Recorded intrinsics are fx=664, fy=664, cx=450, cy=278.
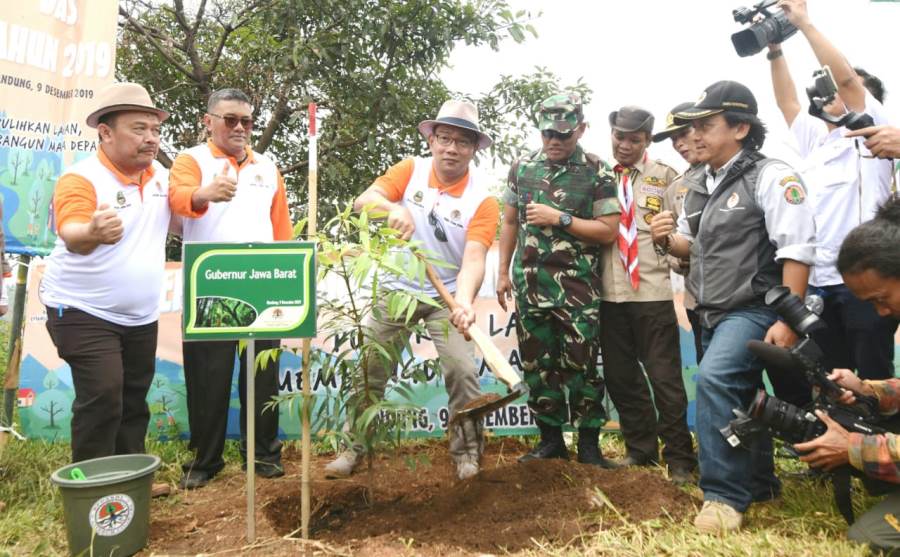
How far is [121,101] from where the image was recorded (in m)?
3.32

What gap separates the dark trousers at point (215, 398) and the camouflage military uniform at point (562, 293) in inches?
60.5

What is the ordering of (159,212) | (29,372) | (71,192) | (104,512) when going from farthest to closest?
(29,372)
(159,212)
(71,192)
(104,512)

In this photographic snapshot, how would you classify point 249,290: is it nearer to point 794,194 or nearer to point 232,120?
point 232,120

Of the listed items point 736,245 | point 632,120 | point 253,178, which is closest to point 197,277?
point 253,178

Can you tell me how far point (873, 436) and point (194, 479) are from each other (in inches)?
130

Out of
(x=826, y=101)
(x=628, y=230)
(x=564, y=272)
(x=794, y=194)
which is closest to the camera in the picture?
(x=794, y=194)

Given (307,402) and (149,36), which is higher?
(149,36)

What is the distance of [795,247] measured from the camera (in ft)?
9.03

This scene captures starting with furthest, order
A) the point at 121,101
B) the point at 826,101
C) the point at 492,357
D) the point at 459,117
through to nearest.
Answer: the point at 459,117 → the point at 121,101 → the point at 492,357 → the point at 826,101

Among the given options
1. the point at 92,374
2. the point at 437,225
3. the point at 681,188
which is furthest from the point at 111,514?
the point at 681,188

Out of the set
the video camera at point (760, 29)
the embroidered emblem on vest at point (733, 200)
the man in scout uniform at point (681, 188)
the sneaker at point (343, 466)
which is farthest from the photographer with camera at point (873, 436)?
the sneaker at point (343, 466)

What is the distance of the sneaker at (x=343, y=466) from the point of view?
3811mm

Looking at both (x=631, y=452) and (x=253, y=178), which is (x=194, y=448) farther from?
(x=631, y=452)

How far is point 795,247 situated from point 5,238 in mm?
4128
